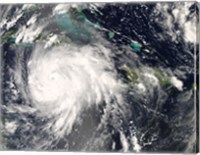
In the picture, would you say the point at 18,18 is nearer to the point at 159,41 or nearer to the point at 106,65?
the point at 106,65

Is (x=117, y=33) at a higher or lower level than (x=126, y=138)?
higher

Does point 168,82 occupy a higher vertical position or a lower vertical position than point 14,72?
lower

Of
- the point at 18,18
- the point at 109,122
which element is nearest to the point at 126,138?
the point at 109,122

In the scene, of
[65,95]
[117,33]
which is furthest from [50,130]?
[117,33]

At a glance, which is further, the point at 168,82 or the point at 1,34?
the point at 1,34

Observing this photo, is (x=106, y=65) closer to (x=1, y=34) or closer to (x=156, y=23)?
(x=156, y=23)

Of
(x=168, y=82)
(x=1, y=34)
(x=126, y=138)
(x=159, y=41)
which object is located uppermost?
(x=1, y=34)
